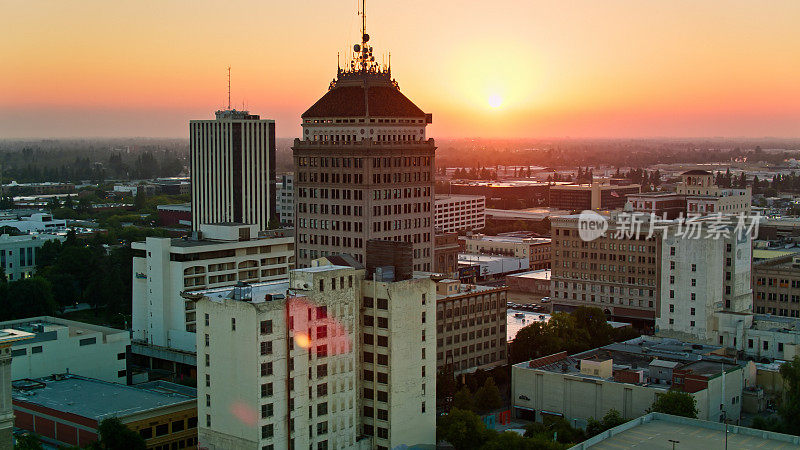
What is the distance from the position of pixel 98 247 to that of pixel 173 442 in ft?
254

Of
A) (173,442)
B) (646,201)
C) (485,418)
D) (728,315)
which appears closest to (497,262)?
(646,201)

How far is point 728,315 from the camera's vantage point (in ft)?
256

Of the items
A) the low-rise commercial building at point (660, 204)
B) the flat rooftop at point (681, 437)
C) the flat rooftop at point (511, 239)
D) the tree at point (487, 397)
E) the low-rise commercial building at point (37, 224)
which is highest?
the low-rise commercial building at point (660, 204)

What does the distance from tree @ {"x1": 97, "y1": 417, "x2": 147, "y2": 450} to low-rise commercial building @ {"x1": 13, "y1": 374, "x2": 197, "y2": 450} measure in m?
2.99

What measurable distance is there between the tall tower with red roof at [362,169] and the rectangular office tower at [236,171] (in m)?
80.4

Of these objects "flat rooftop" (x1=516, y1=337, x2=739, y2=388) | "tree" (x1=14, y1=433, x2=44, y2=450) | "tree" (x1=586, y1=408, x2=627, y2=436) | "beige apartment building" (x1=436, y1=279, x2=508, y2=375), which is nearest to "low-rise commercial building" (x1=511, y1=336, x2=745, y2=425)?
"flat rooftop" (x1=516, y1=337, x2=739, y2=388)

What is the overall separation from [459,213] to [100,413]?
119m

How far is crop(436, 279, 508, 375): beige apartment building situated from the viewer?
7381 cm

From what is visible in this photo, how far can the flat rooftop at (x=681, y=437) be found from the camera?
148 ft

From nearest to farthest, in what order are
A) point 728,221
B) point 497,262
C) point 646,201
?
point 728,221 < point 646,201 < point 497,262

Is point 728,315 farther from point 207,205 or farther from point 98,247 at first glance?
point 207,205

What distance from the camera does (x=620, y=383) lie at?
208 feet

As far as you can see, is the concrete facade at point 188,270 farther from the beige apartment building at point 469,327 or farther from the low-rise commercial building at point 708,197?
the low-rise commercial building at point 708,197

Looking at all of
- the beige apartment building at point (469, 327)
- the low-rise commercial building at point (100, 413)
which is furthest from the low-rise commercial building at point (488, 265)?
the low-rise commercial building at point (100, 413)
